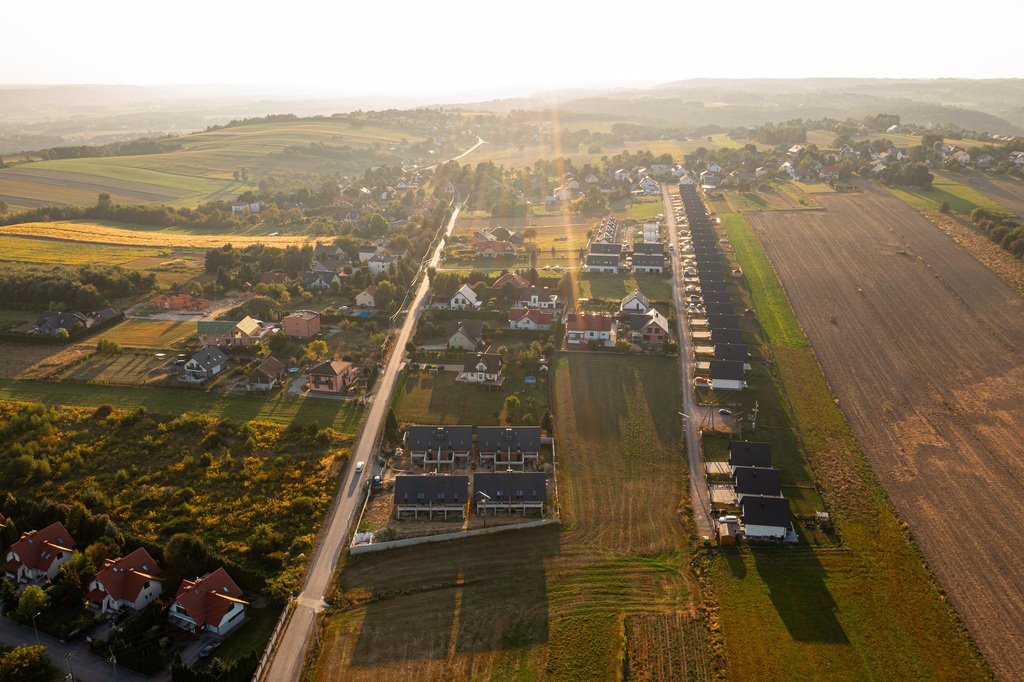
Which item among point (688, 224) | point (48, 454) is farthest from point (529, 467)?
point (688, 224)

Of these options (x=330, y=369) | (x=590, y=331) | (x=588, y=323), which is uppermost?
(x=330, y=369)

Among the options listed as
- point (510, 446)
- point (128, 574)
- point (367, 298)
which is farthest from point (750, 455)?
point (367, 298)

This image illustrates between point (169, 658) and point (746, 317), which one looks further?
point (746, 317)

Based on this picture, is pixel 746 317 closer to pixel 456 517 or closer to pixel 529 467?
pixel 529 467

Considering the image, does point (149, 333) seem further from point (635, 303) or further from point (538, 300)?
point (635, 303)

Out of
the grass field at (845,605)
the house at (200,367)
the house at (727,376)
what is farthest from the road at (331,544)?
the house at (727,376)

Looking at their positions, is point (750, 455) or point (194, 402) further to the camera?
point (194, 402)

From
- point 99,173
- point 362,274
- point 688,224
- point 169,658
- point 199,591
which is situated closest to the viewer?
point 169,658
